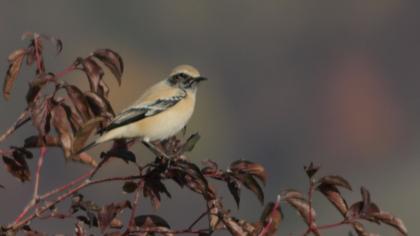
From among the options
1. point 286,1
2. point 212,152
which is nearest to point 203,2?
point 286,1

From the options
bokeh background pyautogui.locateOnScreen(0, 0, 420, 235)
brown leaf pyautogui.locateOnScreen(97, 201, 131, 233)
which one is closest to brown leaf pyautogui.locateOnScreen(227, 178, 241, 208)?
brown leaf pyautogui.locateOnScreen(97, 201, 131, 233)

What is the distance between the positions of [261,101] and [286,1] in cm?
1979

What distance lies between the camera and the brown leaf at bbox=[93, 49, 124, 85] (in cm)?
711

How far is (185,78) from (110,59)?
14.5 feet

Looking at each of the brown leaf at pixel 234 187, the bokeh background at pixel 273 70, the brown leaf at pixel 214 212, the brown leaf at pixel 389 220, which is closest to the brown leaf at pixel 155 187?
the brown leaf at pixel 214 212

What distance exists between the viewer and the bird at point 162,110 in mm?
10384

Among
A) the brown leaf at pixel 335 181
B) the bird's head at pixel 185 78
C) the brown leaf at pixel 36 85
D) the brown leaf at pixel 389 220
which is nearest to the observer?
the brown leaf at pixel 36 85

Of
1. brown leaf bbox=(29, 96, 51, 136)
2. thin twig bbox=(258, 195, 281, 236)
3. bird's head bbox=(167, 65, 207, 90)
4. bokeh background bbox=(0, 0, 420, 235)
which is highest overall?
bokeh background bbox=(0, 0, 420, 235)

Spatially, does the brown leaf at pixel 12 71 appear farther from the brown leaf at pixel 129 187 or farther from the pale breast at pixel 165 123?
the pale breast at pixel 165 123

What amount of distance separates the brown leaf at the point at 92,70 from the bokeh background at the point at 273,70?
11730 centimetres

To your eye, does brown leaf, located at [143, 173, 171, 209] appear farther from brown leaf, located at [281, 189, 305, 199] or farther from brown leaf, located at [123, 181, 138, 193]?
brown leaf, located at [281, 189, 305, 199]

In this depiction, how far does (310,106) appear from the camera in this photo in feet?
521

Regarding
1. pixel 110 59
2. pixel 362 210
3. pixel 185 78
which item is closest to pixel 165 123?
pixel 185 78

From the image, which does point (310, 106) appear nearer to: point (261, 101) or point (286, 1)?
point (261, 101)
